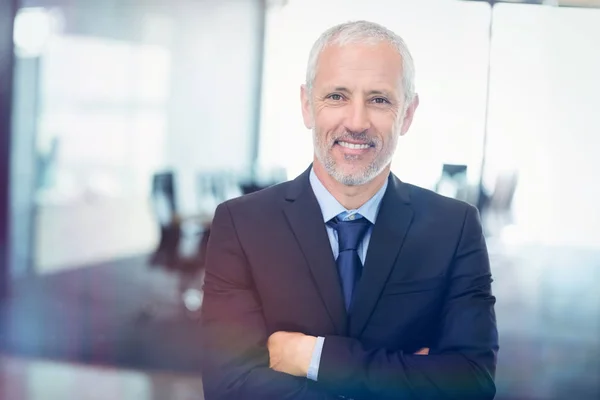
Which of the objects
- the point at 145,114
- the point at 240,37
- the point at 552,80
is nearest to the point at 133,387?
the point at 145,114

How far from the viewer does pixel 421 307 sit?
1.76 metres

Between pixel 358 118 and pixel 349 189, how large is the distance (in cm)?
21

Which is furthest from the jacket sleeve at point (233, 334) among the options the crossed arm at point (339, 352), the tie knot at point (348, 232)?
the tie knot at point (348, 232)

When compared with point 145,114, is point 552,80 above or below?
above

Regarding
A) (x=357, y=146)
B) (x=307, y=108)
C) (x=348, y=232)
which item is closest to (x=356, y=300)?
(x=348, y=232)

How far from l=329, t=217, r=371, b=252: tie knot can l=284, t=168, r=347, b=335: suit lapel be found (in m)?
0.05

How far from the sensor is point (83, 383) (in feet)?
12.2

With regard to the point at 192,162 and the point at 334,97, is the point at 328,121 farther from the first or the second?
the point at 192,162

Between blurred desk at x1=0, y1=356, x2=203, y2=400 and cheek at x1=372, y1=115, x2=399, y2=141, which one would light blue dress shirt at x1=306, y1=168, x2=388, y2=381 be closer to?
cheek at x1=372, y1=115, x2=399, y2=141

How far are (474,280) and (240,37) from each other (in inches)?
108

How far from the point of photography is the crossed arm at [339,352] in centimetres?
167

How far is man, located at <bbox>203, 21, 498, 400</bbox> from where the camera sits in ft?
5.54

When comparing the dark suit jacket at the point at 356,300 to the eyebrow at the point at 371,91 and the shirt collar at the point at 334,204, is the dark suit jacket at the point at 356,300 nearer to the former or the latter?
the shirt collar at the point at 334,204

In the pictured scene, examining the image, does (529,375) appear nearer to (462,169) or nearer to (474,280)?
(462,169)
